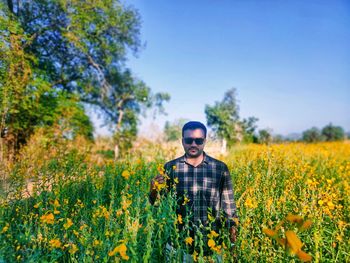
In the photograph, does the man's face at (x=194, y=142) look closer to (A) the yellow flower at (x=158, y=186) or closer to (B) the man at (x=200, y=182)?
(B) the man at (x=200, y=182)

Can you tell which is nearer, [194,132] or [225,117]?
[194,132]

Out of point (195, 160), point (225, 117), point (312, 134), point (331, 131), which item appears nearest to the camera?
point (195, 160)

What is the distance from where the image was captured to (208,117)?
2248 cm

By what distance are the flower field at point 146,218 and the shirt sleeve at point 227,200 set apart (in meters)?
0.10

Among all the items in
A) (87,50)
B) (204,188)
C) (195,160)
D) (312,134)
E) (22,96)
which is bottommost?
(204,188)

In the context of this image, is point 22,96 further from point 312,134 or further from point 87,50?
point 312,134

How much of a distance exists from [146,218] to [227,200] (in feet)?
2.45

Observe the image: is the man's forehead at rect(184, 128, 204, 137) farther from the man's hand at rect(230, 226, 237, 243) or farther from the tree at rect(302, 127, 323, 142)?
the tree at rect(302, 127, 323, 142)

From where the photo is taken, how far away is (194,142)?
2.54m

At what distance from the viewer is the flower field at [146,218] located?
2.03 meters

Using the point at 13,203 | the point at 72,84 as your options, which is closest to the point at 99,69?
the point at 72,84

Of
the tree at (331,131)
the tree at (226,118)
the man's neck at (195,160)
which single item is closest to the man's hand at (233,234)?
the man's neck at (195,160)

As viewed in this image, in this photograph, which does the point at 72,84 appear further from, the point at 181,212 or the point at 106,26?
the point at 181,212

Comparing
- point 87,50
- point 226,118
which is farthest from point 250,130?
point 87,50
